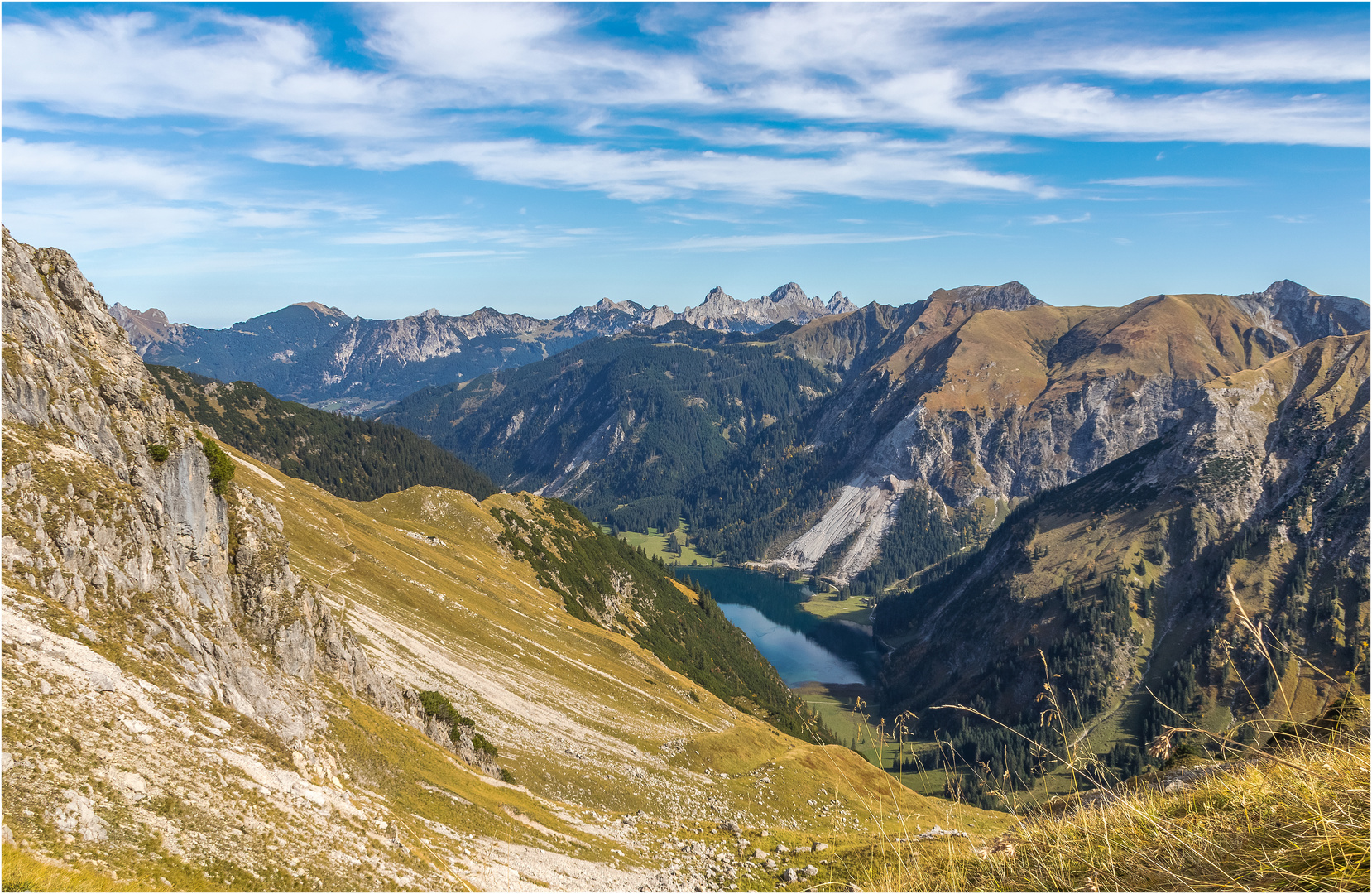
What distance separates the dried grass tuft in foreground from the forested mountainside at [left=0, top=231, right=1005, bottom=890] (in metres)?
2.13

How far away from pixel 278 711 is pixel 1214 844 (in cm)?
3326

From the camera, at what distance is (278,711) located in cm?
3088

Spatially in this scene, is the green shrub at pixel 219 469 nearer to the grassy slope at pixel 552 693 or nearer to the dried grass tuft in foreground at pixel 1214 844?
the grassy slope at pixel 552 693

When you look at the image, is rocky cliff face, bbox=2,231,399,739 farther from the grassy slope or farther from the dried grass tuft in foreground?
the dried grass tuft in foreground

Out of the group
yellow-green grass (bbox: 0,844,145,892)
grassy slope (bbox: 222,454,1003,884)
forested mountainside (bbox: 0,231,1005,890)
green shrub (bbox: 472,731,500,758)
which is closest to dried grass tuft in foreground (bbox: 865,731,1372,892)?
forested mountainside (bbox: 0,231,1005,890)

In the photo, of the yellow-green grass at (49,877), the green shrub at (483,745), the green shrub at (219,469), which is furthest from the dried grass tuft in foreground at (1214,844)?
the green shrub at (483,745)

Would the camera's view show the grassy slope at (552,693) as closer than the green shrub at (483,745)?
No

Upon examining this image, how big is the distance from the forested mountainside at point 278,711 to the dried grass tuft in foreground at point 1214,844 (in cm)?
213

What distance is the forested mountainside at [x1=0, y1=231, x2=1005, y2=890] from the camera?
766 inches

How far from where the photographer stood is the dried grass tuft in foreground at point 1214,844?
685 centimetres

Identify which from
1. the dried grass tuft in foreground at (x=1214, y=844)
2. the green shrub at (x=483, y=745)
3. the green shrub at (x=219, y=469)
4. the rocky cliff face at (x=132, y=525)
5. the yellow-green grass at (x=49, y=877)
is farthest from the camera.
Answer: the green shrub at (x=483, y=745)

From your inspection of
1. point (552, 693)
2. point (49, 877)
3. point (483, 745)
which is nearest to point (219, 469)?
point (483, 745)

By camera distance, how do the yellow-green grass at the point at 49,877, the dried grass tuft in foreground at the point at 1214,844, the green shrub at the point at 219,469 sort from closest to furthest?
1. the dried grass tuft in foreground at the point at 1214,844
2. the yellow-green grass at the point at 49,877
3. the green shrub at the point at 219,469

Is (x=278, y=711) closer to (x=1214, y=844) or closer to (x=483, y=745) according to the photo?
(x=483, y=745)
